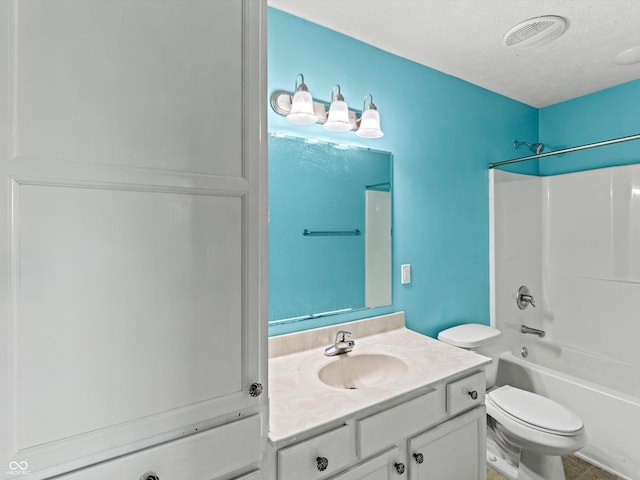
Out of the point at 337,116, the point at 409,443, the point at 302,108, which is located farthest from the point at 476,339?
the point at 302,108

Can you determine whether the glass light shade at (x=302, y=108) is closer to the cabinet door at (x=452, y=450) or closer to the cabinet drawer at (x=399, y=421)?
the cabinet drawer at (x=399, y=421)

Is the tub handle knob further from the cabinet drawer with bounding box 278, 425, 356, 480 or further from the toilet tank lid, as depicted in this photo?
the cabinet drawer with bounding box 278, 425, 356, 480

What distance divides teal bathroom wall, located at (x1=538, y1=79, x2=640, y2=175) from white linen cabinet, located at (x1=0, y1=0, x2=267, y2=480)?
104 inches

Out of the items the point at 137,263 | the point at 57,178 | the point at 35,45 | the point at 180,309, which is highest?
the point at 35,45

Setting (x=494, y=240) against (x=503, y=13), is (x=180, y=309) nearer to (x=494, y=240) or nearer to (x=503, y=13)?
(x=503, y=13)

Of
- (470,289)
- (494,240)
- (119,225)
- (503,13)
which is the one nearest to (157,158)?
(119,225)

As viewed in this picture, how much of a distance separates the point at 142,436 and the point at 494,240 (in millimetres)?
2323

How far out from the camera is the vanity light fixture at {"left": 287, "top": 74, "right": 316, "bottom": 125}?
4.50 ft

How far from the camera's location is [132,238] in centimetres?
69

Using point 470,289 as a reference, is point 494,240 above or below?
above

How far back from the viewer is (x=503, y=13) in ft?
4.85

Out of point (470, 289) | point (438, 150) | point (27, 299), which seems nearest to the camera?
point (27, 299)

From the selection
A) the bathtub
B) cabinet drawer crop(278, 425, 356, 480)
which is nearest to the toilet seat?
the bathtub

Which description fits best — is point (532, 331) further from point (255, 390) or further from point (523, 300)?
point (255, 390)
